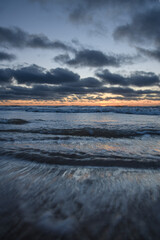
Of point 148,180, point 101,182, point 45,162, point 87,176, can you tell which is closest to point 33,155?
point 45,162

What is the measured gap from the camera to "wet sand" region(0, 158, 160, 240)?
3.01 ft

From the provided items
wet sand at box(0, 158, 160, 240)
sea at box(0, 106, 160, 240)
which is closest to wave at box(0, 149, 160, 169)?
sea at box(0, 106, 160, 240)

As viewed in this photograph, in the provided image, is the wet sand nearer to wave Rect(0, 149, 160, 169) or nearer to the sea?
the sea

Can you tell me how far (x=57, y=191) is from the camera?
141 centimetres

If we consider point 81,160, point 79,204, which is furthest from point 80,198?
point 81,160

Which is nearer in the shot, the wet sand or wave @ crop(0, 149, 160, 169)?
the wet sand

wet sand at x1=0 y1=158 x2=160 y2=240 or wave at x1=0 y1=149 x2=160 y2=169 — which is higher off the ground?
wet sand at x1=0 y1=158 x2=160 y2=240

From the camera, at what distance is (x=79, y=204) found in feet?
3.93

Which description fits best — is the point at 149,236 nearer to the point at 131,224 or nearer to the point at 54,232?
the point at 131,224

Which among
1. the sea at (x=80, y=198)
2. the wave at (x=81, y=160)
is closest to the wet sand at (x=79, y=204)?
the sea at (x=80, y=198)

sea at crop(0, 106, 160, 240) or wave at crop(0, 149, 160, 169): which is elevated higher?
sea at crop(0, 106, 160, 240)

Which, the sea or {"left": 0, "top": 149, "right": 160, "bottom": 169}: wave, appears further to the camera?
{"left": 0, "top": 149, "right": 160, "bottom": 169}: wave

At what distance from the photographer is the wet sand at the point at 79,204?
0.92 metres

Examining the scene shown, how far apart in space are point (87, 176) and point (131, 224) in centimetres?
82
